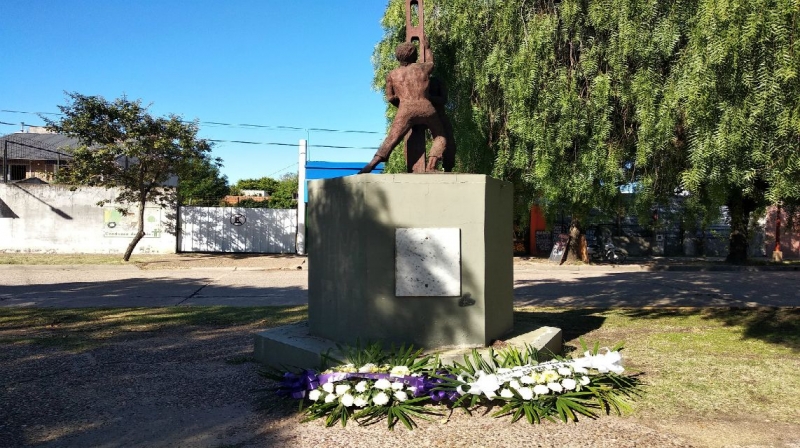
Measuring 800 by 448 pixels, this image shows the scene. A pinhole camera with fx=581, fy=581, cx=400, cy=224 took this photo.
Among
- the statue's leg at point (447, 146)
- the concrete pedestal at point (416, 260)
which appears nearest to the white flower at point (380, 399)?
the concrete pedestal at point (416, 260)

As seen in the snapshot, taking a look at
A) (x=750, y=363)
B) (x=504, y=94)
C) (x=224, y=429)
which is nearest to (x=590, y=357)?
(x=750, y=363)

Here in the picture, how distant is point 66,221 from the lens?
20.8m

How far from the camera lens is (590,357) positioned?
4473 millimetres

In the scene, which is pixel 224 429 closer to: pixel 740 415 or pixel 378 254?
pixel 378 254

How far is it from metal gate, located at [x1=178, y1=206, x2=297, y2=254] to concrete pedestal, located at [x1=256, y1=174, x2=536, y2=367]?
59.1ft

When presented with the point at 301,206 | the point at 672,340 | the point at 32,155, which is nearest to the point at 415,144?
the point at 672,340

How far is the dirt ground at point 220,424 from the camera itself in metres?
3.57

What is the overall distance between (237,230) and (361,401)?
1944 cm

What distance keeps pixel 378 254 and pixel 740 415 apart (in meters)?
2.90

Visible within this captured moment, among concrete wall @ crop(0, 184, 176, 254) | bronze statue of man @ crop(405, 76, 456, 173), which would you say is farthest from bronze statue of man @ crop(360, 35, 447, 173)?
concrete wall @ crop(0, 184, 176, 254)

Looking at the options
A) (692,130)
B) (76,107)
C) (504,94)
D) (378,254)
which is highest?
(76,107)

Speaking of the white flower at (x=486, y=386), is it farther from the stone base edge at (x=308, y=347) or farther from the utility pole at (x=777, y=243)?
the utility pole at (x=777, y=243)

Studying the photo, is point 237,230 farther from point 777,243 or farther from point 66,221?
point 777,243

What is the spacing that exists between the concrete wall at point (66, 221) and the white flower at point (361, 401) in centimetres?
1898
